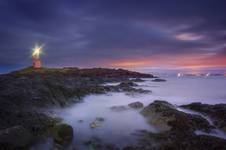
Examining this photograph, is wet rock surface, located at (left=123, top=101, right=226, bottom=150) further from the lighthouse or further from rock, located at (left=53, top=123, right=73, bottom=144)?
the lighthouse

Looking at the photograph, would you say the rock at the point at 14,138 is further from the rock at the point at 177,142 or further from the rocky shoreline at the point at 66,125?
the rock at the point at 177,142

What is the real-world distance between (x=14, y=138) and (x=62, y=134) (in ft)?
4.84

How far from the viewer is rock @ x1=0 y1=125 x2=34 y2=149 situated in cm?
432

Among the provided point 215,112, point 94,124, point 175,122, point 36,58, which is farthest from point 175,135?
point 36,58

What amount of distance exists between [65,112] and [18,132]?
179 inches

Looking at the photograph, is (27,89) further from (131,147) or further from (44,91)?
(131,147)

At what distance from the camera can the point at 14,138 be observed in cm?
451

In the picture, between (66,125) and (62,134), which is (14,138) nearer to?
(62,134)

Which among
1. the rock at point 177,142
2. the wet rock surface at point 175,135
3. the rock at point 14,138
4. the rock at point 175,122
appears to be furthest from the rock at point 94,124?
the rock at point 14,138

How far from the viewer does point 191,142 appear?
19.0 ft

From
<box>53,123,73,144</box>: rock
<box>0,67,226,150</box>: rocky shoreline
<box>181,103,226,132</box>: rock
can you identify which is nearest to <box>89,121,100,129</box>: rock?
<box>0,67,226,150</box>: rocky shoreline

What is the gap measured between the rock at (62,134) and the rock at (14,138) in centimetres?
77

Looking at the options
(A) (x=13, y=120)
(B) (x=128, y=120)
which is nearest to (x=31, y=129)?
(A) (x=13, y=120)

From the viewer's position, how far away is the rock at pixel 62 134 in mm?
5465
